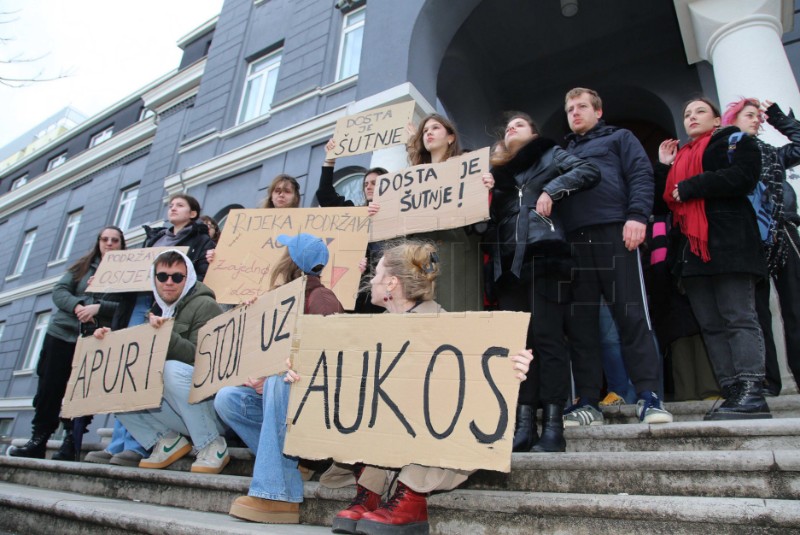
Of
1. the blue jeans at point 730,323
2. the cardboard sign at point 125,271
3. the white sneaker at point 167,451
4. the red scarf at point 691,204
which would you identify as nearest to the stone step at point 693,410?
the blue jeans at point 730,323

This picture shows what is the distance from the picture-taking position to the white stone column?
4594 mm

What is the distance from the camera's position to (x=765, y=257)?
3076 mm

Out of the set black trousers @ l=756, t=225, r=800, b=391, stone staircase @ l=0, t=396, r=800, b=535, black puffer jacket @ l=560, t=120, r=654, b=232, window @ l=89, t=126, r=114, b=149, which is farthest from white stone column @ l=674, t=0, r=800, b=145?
window @ l=89, t=126, r=114, b=149

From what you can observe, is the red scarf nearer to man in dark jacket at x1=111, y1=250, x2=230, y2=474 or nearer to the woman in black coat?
the woman in black coat

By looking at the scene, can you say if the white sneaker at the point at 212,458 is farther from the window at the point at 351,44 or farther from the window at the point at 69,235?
the window at the point at 69,235

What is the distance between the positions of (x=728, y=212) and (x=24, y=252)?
64.9 feet

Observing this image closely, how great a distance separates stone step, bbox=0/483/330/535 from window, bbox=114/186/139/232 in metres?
12.4

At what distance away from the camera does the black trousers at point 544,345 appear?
9.06 ft

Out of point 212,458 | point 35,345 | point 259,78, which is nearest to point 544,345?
point 212,458

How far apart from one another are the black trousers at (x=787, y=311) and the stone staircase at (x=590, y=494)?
22 centimetres

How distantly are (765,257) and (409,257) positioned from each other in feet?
6.42

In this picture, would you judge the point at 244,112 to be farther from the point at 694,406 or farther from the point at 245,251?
the point at 694,406

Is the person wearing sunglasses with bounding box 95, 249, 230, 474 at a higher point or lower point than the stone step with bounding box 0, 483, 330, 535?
higher

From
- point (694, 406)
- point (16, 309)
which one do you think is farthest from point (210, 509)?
point (16, 309)
